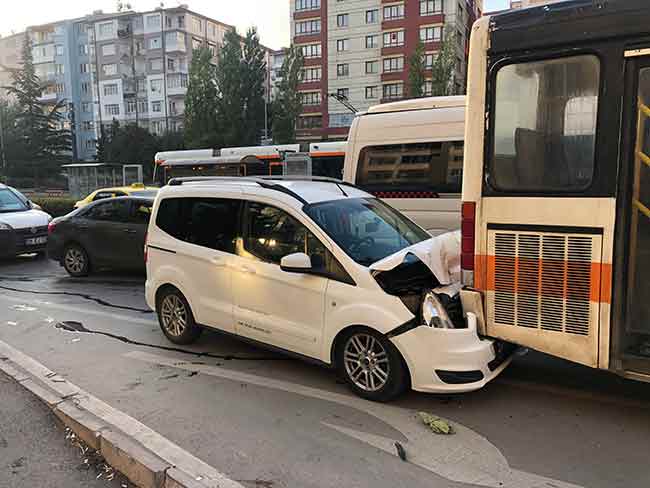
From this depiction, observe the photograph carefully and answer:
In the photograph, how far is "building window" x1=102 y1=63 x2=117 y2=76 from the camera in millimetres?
74062

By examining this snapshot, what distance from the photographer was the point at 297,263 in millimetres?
4574

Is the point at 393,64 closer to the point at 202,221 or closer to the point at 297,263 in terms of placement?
the point at 202,221

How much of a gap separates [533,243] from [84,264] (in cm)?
876

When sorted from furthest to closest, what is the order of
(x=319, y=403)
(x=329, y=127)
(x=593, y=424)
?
(x=329, y=127)
(x=319, y=403)
(x=593, y=424)

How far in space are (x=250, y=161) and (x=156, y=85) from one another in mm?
58669

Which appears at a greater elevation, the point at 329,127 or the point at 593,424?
the point at 329,127

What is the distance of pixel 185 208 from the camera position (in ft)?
19.3

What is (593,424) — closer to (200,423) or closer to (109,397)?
(200,423)

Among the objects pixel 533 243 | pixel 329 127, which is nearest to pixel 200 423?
pixel 533 243

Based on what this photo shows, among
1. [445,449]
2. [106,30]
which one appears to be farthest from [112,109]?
[445,449]

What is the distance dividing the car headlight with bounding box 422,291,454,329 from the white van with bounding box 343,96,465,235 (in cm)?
Result: 376

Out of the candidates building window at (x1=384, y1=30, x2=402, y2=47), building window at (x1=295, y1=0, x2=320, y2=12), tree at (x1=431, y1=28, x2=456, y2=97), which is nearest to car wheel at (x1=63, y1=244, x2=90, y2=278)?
tree at (x1=431, y1=28, x2=456, y2=97)

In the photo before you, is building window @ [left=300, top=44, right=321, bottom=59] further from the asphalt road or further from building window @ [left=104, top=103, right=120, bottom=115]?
the asphalt road

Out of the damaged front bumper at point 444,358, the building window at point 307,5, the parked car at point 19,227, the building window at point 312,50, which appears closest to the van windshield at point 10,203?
the parked car at point 19,227
